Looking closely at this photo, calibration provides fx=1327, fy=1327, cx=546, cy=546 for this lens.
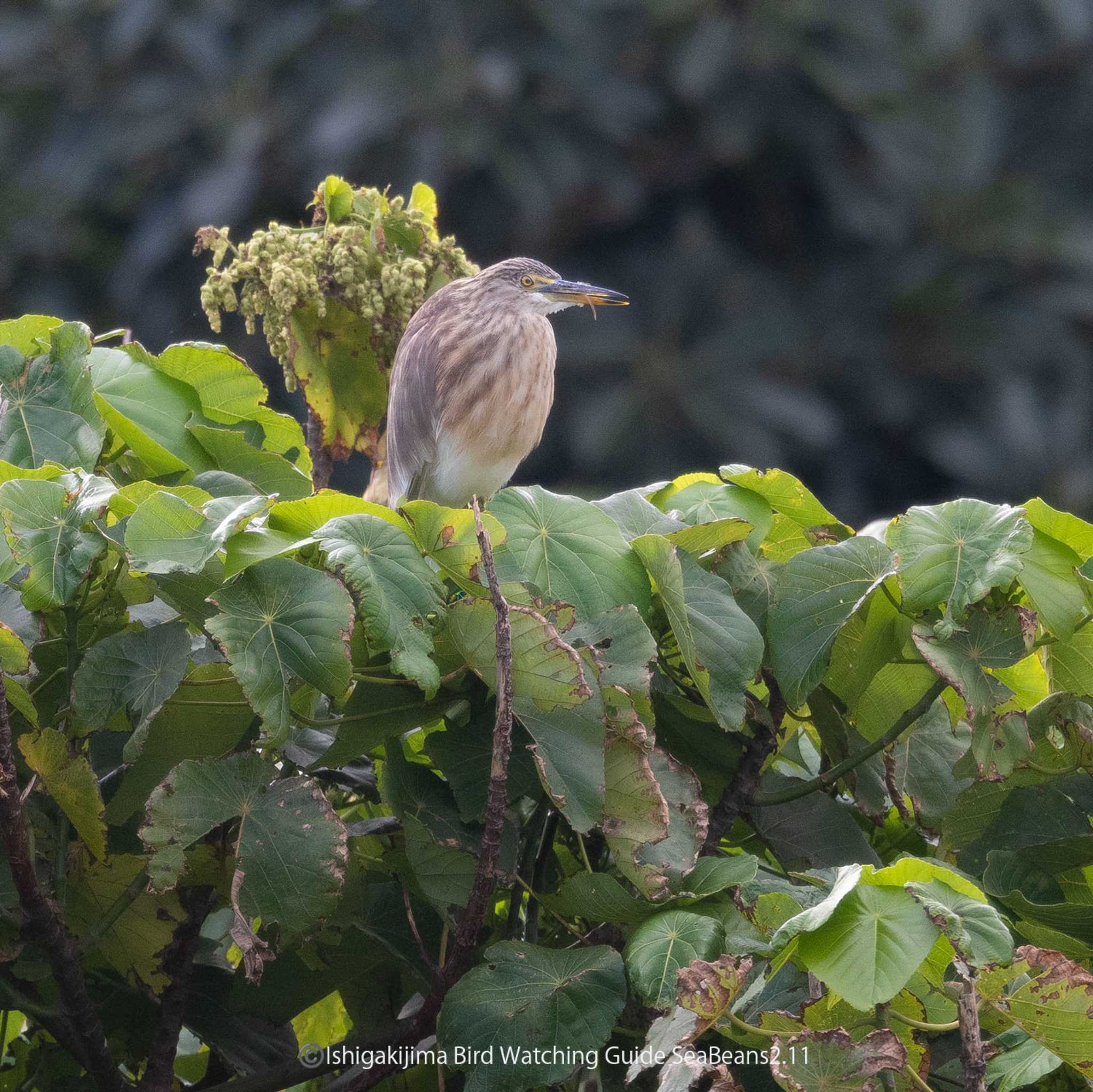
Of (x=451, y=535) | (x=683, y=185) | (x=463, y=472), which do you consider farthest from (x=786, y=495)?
(x=683, y=185)

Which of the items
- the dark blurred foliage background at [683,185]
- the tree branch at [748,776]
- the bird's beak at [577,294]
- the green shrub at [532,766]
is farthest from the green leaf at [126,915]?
the dark blurred foliage background at [683,185]

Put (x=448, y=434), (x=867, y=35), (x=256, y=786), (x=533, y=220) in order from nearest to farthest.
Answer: (x=256, y=786)
(x=448, y=434)
(x=533, y=220)
(x=867, y=35)

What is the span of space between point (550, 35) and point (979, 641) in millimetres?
5260

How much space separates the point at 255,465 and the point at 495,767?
1.19ft

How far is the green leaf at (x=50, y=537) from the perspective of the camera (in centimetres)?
70

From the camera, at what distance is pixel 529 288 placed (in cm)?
196

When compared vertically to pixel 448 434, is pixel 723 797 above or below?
above

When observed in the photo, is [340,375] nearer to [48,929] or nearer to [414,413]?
[414,413]

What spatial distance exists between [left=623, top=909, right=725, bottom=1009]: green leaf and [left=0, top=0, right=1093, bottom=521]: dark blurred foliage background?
15.8 feet

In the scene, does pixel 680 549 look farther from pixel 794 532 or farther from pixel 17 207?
pixel 17 207

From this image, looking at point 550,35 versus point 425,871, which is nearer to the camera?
point 425,871

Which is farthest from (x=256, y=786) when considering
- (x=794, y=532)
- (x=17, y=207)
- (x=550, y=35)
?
(x=17, y=207)

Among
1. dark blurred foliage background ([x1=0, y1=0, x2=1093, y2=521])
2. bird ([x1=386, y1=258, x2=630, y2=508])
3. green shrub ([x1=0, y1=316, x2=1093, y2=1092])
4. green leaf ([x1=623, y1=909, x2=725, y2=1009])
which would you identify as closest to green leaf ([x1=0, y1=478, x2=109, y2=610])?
green shrub ([x1=0, y1=316, x2=1093, y2=1092])

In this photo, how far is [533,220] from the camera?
5.47 m
